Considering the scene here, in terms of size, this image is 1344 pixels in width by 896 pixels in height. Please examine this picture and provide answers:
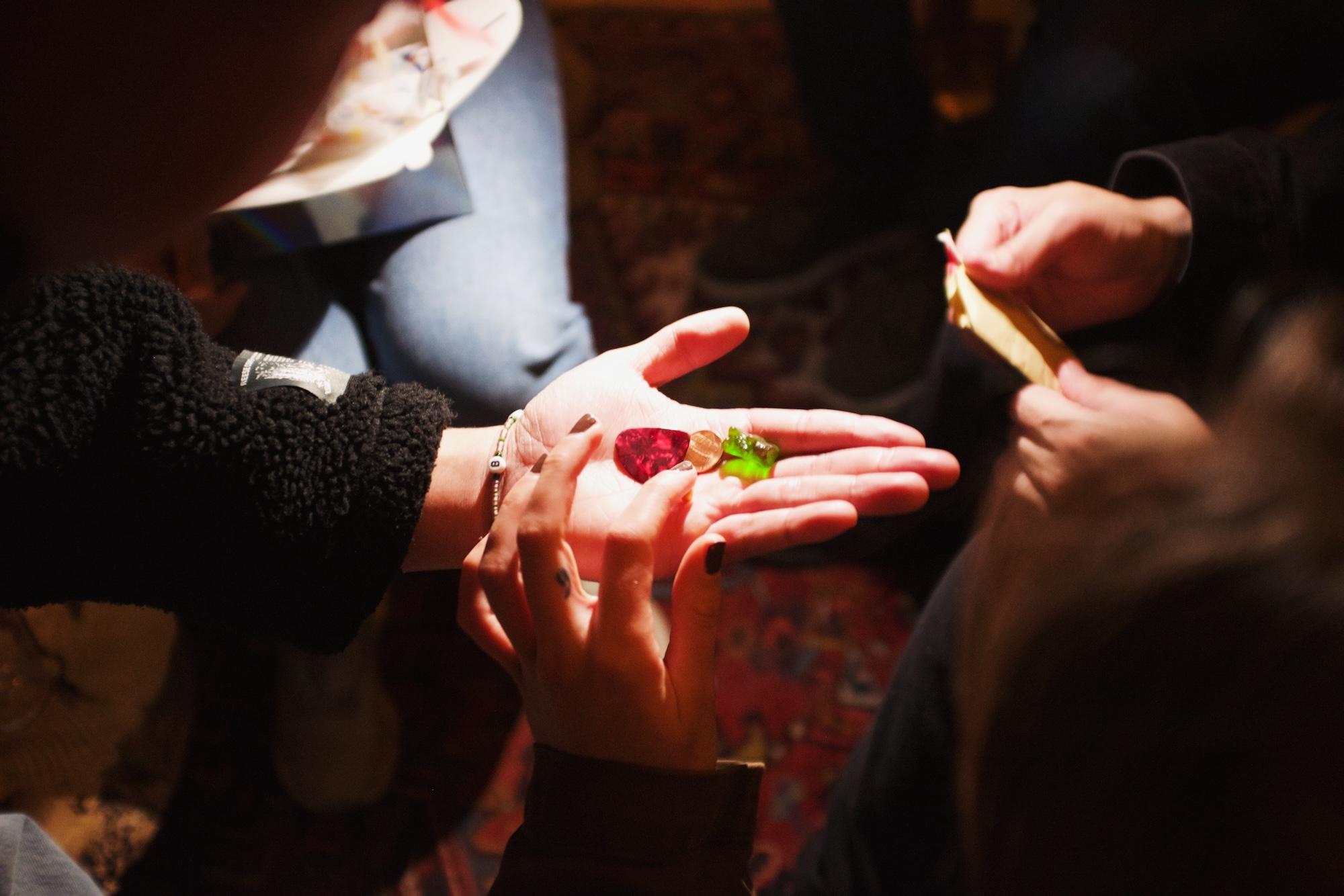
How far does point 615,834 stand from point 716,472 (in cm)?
33

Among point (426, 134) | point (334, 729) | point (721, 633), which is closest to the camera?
point (426, 134)

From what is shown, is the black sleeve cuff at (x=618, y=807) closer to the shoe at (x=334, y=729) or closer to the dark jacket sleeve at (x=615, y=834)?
the dark jacket sleeve at (x=615, y=834)

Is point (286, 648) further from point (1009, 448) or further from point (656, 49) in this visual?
point (656, 49)

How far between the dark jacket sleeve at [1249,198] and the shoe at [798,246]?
75 centimetres

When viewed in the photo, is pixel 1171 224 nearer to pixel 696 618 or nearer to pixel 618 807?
pixel 696 618

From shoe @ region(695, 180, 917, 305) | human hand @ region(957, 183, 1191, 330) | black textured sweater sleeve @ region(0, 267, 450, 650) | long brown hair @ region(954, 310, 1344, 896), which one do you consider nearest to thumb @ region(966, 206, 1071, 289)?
human hand @ region(957, 183, 1191, 330)

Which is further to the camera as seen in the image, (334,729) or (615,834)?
(334,729)

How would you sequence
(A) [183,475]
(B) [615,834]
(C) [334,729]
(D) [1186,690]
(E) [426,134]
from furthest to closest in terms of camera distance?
(C) [334,729] < (E) [426,134] < (A) [183,475] < (B) [615,834] < (D) [1186,690]

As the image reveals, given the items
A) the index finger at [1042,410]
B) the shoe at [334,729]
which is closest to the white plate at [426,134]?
the shoe at [334,729]

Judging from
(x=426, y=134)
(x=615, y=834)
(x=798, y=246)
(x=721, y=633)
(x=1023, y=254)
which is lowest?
(x=721, y=633)

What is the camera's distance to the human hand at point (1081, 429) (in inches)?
20.3

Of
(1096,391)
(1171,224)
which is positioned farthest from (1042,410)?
(1171,224)

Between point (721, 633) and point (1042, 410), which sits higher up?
point (1042, 410)

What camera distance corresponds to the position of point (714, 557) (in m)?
→ 0.60
